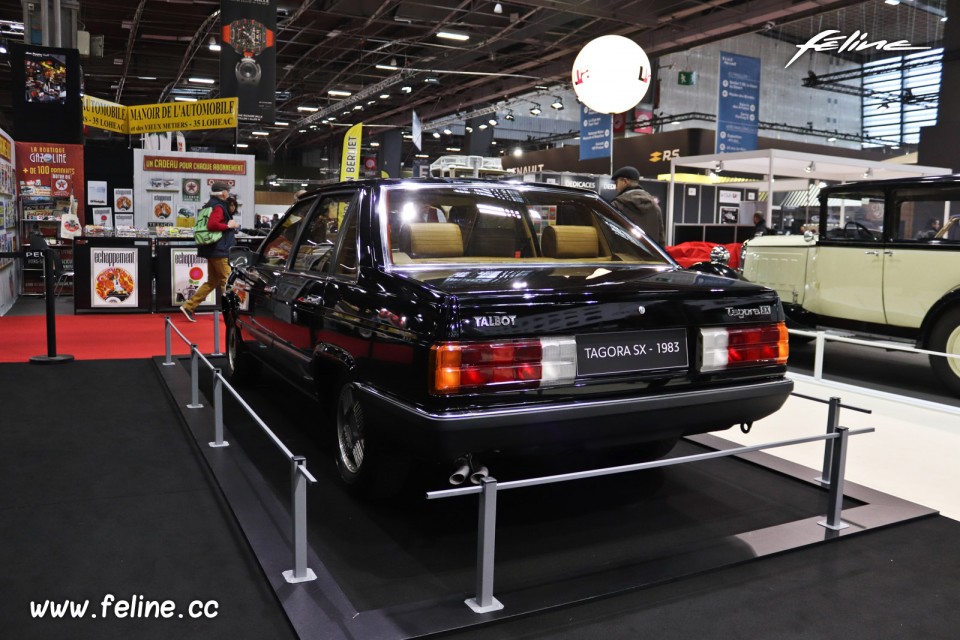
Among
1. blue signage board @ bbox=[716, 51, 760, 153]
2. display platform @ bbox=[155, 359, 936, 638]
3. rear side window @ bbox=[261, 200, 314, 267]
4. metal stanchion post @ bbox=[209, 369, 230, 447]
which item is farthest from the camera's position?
blue signage board @ bbox=[716, 51, 760, 153]

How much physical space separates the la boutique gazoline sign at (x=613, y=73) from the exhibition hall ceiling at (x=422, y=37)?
27.8ft

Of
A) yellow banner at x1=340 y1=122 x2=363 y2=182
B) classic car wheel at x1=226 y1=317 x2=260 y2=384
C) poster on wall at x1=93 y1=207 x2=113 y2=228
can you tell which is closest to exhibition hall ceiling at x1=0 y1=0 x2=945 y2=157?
yellow banner at x1=340 y1=122 x2=363 y2=182

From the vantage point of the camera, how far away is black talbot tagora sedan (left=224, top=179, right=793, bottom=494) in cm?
249

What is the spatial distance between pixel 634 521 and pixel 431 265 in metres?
1.35

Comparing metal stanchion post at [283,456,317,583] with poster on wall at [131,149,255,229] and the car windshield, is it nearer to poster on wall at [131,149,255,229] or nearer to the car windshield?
the car windshield

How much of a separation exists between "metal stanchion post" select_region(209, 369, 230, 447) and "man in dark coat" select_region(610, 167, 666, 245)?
12.5 feet

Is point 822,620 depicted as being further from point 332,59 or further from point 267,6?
point 332,59

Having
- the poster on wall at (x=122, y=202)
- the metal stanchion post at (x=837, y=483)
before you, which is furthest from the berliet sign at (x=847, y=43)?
the poster on wall at (x=122, y=202)

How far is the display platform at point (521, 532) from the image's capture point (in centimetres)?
242

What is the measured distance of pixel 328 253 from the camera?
3561 mm

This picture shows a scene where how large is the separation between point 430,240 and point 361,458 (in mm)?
947

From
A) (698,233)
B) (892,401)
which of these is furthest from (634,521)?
(698,233)

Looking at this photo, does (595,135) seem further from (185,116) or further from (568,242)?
(568,242)

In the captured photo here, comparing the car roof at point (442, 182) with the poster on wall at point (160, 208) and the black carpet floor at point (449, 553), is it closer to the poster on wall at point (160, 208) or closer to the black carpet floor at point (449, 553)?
the black carpet floor at point (449, 553)
